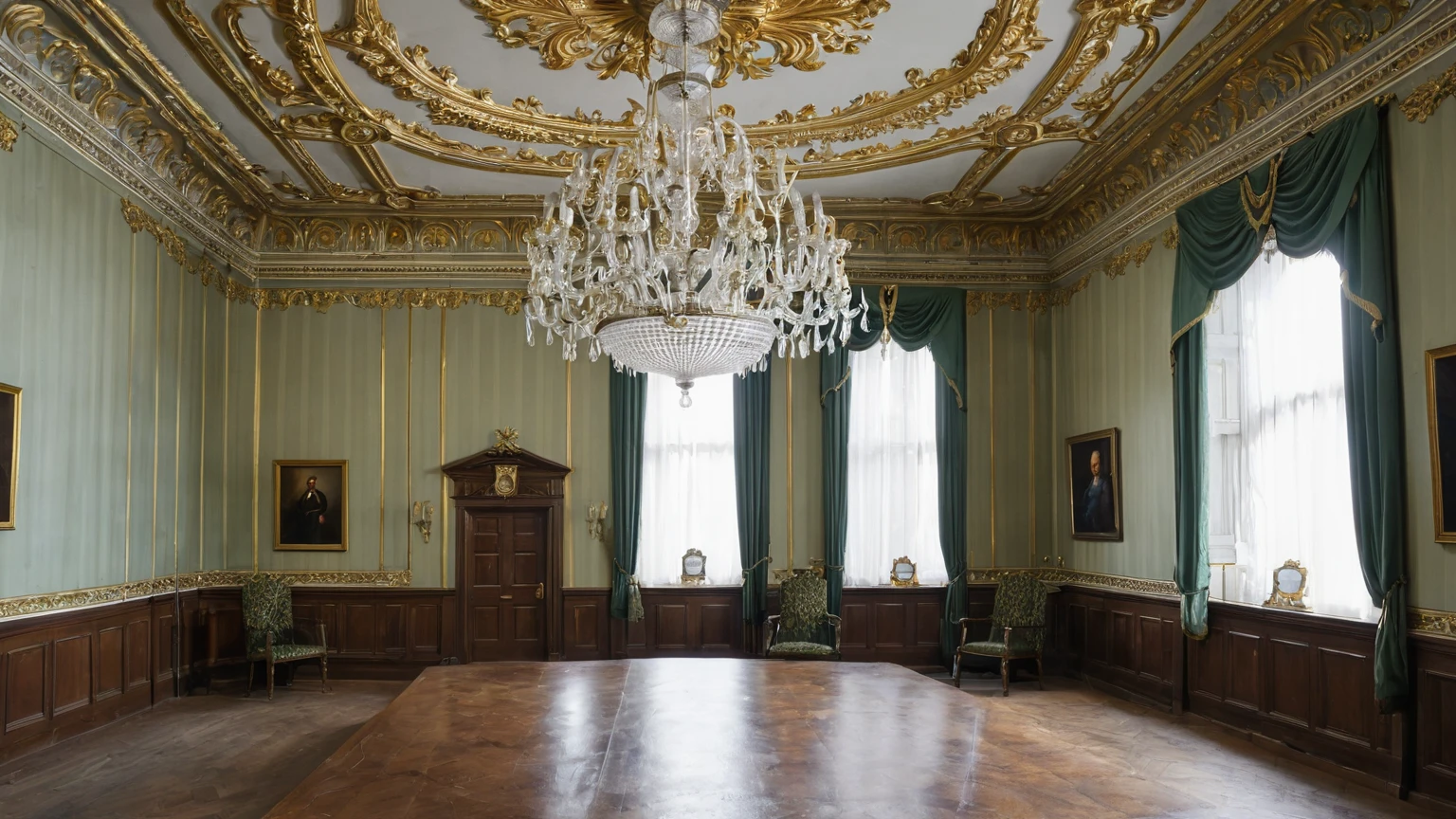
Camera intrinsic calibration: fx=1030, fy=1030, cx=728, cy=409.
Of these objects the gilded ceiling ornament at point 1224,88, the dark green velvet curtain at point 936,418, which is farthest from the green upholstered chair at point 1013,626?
the gilded ceiling ornament at point 1224,88

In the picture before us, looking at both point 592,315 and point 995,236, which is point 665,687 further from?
point 995,236

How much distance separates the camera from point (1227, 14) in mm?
6461

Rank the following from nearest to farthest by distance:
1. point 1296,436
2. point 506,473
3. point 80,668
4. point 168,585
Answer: point 1296,436
point 80,668
point 168,585
point 506,473

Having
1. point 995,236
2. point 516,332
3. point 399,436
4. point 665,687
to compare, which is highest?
point 995,236

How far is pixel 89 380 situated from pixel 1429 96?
9330mm

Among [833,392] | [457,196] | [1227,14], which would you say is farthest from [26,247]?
[1227,14]

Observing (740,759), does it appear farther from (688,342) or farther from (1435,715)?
(1435,715)

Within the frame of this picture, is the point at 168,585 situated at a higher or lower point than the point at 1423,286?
lower

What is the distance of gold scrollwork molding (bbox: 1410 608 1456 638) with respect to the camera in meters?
5.75

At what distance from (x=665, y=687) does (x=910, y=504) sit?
222 inches

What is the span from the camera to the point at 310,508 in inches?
422

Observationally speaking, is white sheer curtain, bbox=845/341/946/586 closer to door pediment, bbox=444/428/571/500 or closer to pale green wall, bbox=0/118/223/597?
door pediment, bbox=444/428/571/500

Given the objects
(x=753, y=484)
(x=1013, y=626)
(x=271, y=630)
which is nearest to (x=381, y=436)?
(x=271, y=630)

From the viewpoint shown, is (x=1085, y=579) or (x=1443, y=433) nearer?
(x=1443, y=433)
